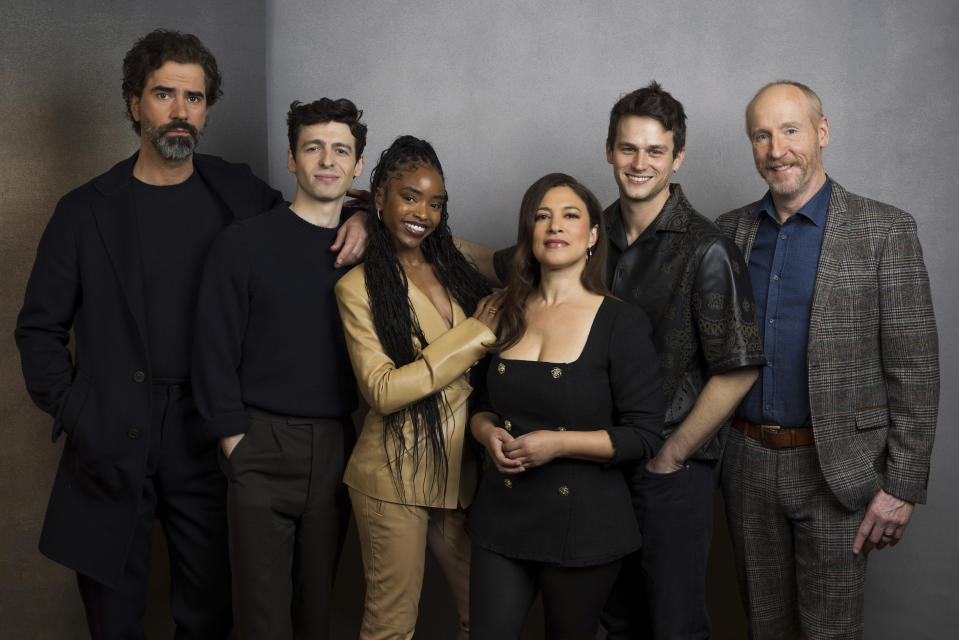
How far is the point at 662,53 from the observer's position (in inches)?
142

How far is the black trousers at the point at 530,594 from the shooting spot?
6.99ft

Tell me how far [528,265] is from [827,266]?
41.4 inches

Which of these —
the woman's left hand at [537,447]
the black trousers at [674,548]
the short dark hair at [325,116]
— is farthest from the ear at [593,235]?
the short dark hair at [325,116]

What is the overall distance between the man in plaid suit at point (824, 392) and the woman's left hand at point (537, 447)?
3.25ft

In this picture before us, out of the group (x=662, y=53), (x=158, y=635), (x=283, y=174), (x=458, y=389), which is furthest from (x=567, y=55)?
(x=158, y=635)

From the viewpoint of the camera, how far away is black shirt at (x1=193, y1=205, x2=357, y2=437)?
103 inches

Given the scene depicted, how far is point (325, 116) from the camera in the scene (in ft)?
8.86

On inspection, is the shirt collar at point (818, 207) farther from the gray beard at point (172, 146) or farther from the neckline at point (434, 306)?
the gray beard at point (172, 146)

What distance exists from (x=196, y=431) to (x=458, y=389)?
101 cm

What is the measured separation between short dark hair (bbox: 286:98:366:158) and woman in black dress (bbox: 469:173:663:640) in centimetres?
84

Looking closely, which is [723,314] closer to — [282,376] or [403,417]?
[403,417]

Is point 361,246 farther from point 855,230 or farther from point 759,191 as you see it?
point 759,191

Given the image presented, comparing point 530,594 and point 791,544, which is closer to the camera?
point 530,594

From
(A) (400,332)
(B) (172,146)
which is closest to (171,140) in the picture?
(B) (172,146)
